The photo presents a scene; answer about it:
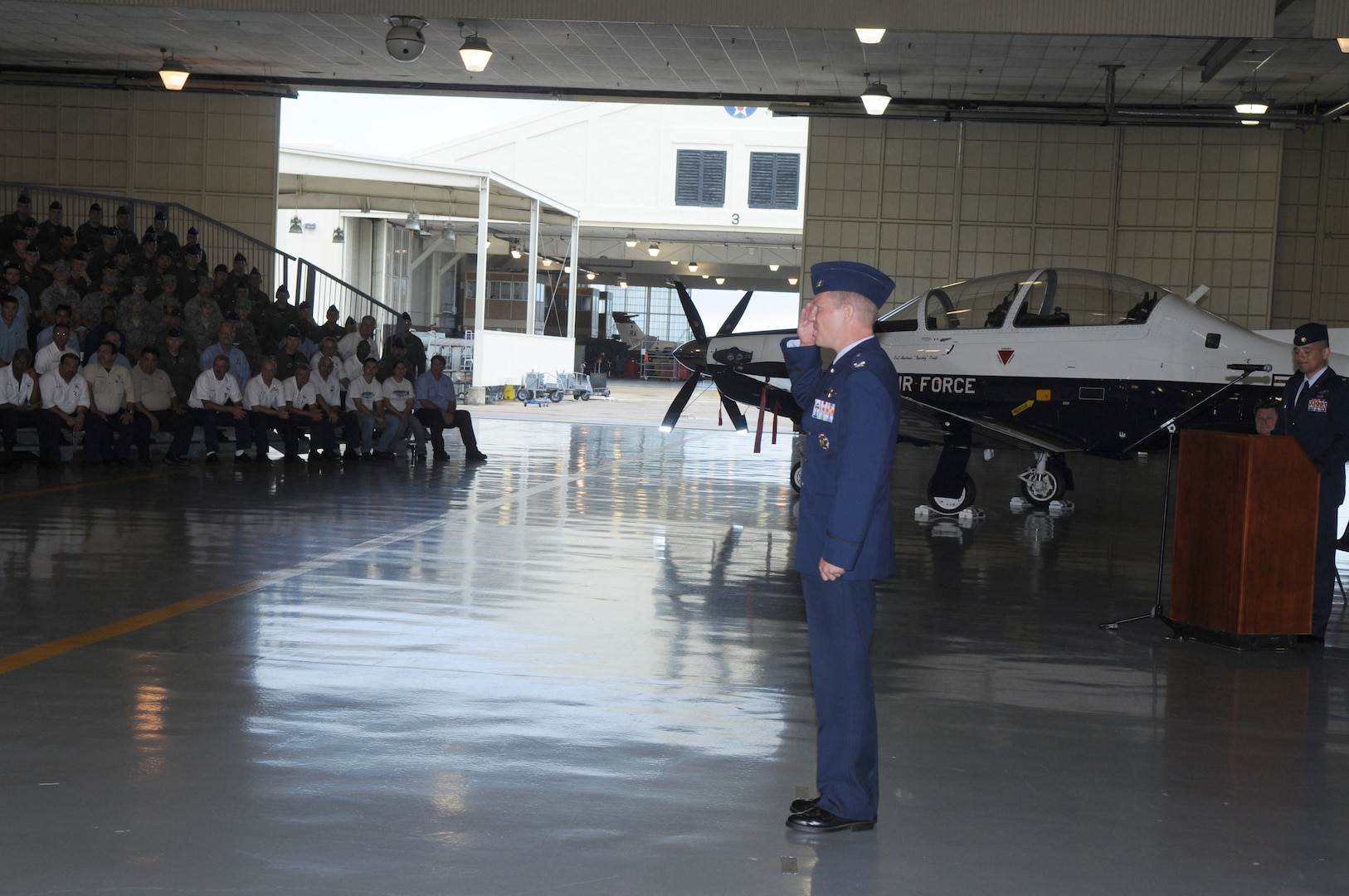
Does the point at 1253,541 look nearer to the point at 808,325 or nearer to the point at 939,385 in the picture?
the point at 808,325

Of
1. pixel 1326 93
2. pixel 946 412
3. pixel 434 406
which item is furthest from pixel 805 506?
pixel 1326 93

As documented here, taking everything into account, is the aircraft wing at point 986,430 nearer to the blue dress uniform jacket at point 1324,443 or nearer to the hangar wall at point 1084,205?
the blue dress uniform jacket at point 1324,443

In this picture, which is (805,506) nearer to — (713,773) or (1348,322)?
(713,773)

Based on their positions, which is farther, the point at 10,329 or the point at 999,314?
the point at 10,329

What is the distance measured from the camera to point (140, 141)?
19.1 m

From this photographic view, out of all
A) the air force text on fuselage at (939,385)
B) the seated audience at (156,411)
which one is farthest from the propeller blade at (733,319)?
the seated audience at (156,411)

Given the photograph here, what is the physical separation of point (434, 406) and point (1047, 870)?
41.4 ft

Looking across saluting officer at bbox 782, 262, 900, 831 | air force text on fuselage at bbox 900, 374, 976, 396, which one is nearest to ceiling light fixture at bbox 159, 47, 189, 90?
air force text on fuselage at bbox 900, 374, 976, 396

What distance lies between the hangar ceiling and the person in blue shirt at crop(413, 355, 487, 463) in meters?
4.48

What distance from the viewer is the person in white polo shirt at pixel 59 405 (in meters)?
11.8

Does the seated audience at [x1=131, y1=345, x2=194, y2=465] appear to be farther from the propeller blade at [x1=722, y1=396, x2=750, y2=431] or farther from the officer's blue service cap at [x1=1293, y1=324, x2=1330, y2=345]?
the officer's blue service cap at [x1=1293, y1=324, x2=1330, y2=345]

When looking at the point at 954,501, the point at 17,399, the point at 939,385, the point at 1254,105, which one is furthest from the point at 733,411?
the point at 1254,105

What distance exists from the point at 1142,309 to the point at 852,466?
7.93 m

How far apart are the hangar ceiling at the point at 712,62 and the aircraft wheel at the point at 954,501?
5.34 metres
